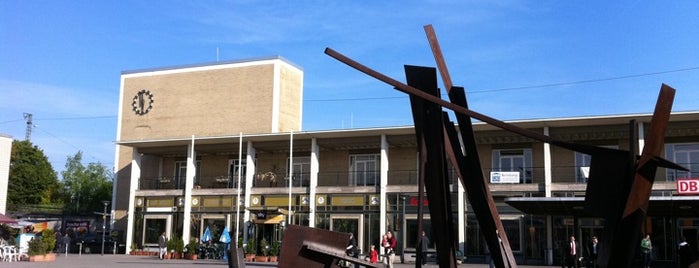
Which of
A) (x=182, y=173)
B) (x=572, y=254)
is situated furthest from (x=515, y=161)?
(x=182, y=173)

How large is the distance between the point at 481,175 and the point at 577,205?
2088 centimetres

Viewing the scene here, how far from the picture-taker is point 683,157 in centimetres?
3353

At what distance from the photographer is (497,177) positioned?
34625 mm

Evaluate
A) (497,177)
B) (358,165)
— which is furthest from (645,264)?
(358,165)

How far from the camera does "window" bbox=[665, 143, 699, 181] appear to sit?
108 ft

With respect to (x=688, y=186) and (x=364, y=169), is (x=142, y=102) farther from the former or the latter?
(x=688, y=186)

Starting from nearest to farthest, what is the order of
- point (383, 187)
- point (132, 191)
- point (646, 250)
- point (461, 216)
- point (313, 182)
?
1. point (646, 250)
2. point (461, 216)
3. point (383, 187)
4. point (313, 182)
5. point (132, 191)

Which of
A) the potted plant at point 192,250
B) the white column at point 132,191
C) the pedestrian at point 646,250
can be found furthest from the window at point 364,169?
the pedestrian at point 646,250

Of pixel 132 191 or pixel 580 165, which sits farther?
pixel 132 191

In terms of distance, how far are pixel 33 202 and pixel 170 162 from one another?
33.1m

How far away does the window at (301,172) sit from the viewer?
40438 mm

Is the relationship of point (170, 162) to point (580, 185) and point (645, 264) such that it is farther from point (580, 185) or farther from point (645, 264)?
point (645, 264)

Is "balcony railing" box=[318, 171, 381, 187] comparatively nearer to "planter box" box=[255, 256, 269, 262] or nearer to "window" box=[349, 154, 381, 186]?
"window" box=[349, 154, 381, 186]

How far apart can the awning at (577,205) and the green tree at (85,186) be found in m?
57.0
